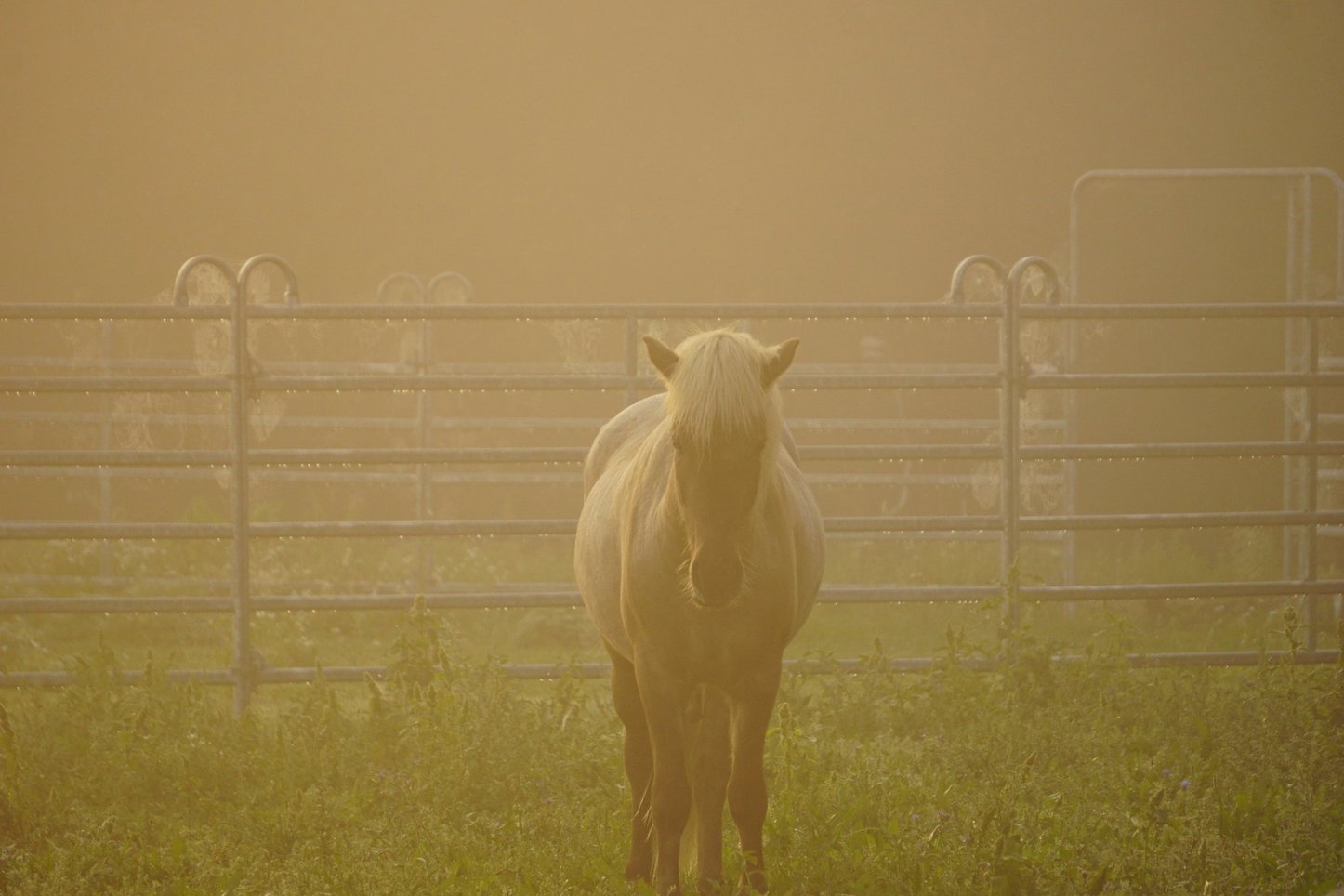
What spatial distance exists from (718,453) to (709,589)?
36 cm

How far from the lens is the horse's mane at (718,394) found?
3.87 metres

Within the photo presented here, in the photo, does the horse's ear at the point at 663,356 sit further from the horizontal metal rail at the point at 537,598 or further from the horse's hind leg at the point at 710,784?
the horizontal metal rail at the point at 537,598

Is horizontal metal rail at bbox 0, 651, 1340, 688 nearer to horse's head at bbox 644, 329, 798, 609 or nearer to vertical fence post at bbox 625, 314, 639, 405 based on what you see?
vertical fence post at bbox 625, 314, 639, 405

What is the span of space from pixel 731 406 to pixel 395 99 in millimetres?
13436

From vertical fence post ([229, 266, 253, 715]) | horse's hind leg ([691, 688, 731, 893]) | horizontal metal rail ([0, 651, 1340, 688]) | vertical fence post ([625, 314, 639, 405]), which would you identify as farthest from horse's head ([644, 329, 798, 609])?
vertical fence post ([229, 266, 253, 715])

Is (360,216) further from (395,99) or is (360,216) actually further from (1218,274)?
(1218,274)

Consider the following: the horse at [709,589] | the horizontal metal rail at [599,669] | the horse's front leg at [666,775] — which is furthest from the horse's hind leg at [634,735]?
the horizontal metal rail at [599,669]

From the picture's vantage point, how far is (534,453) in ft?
23.4

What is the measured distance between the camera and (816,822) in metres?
4.77

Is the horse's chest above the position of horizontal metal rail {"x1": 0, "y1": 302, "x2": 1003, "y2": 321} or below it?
below

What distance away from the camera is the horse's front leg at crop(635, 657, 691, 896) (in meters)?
4.27

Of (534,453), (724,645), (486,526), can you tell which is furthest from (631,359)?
(724,645)

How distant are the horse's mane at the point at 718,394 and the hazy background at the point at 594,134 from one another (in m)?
12.1

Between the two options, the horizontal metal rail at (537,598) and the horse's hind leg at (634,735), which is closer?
the horse's hind leg at (634,735)
